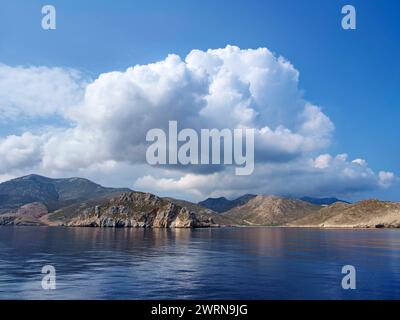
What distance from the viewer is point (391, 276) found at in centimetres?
9425

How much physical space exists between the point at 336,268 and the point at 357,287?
95.9ft
